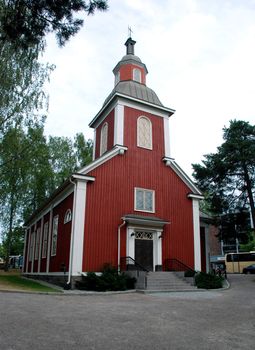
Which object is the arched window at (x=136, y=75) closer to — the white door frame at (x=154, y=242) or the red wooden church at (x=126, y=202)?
the red wooden church at (x=126, y=202)

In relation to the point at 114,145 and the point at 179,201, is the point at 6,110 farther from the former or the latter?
the point at 179,201

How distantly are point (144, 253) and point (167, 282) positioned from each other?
2.54 m

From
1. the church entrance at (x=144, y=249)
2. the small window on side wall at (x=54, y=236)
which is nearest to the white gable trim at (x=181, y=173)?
the church entrance at (x=144, y=249)

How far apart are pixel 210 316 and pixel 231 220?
750 inches

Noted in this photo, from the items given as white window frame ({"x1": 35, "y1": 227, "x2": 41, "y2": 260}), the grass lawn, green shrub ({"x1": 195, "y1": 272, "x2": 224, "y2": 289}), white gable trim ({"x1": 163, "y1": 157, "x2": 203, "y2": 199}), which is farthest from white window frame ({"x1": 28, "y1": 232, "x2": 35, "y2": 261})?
green shrub ({"x1": 195, "y1": 272, "x2": 224, "y2": 289})

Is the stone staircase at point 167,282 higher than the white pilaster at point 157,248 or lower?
lower

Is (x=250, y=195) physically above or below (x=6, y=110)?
below

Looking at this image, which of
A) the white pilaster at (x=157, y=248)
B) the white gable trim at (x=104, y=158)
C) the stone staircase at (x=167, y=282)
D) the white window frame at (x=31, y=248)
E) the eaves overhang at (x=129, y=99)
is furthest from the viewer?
the white window frame at (x=31, y=248)

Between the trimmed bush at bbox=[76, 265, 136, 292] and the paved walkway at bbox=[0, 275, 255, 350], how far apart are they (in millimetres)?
4676

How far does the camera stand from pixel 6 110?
19625 mm

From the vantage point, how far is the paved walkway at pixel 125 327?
5293 mm

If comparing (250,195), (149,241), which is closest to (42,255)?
(149,241)

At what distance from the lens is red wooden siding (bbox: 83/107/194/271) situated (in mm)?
16266

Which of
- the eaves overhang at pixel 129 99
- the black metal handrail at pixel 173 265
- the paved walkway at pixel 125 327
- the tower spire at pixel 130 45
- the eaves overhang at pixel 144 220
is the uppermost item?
the tower spire at pixel 130 45
